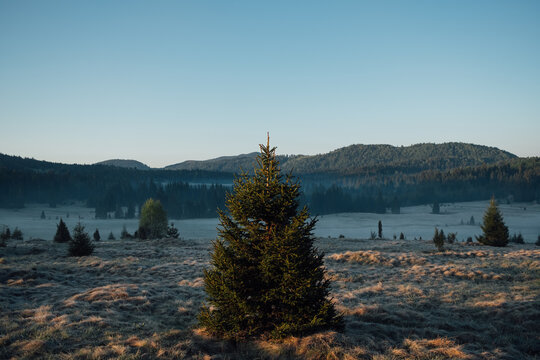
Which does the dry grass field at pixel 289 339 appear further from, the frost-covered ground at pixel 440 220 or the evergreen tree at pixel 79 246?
the frost-covered ground at pixel 440 220

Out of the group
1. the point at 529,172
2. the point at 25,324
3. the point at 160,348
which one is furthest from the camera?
the point at 529,172

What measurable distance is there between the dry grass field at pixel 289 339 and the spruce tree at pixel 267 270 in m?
0.54

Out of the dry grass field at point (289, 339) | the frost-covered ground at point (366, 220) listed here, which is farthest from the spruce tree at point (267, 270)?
the frost-covered ground at point (366, 220)

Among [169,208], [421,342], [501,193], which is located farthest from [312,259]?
[501,193]

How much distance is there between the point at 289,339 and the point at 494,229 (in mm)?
41048

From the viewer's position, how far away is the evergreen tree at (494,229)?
127 ft

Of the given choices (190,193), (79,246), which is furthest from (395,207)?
(79,246)

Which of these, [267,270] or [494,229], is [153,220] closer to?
[494,229]

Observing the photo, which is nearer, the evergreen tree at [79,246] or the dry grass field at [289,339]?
the dry grass field at [289,339]

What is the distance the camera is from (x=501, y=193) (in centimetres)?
18075

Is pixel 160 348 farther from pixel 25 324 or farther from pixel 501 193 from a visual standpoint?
→ pixel 501 193

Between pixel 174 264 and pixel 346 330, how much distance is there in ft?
64.4

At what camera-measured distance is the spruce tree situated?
871 centimetres

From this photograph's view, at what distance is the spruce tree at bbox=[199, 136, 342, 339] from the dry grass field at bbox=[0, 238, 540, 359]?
54cm
